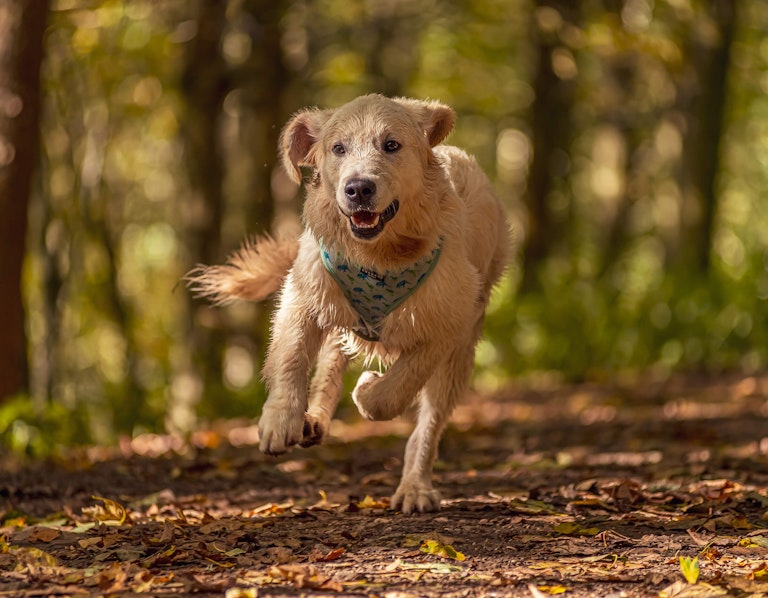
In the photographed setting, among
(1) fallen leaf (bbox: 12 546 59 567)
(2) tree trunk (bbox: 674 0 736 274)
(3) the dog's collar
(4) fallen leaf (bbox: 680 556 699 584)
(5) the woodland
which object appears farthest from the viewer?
(2) tree trunk (bbox: 674 0 736 274)

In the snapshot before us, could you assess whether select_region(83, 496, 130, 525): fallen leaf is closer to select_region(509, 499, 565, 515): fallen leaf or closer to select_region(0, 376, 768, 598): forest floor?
select_region(0, 376, 768, 598): forest floor

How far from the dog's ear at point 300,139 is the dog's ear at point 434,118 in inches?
17.6

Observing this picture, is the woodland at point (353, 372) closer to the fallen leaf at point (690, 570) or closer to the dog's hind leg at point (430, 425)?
the fallen leaf at point (690, 570)

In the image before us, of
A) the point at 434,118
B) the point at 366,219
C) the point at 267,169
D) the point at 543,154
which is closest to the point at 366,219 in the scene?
the point at 366,219

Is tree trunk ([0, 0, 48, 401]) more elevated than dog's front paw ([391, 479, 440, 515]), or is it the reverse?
tree trunk ([0, 0, 48, 401])

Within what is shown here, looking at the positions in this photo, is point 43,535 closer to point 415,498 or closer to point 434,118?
point 415,498

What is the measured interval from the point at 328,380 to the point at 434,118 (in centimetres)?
162

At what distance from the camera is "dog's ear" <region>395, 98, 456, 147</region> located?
18.8 feet

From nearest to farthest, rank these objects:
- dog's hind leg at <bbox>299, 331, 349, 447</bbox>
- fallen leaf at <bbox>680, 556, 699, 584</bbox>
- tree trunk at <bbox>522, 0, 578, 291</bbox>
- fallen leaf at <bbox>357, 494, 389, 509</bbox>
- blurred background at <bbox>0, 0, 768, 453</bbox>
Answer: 1. fallen leaf at <bbox>680, 556, 699, 584</bbox>
2. fallen leaf at <bbox>357, 494, 389, 509</bbox>
3. dog's hind leg at <bbox>299, 331, 349, 447</bbox>
4. blurred background at <bbox>0, 0, 768, 453</bbox>
5. tree trunk at <bbox>522, 0, 578, 291</bbox>

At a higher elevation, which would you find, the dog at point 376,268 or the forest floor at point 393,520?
the dog at point 376,268

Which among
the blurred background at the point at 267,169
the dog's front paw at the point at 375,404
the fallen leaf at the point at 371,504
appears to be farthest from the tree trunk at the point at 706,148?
the dog's front paw at the point at 375,404

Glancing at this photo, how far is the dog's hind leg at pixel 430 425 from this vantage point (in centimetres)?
601

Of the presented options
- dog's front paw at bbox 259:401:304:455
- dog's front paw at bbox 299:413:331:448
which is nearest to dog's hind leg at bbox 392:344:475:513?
dog's front paw at bbox 299:413:331:448

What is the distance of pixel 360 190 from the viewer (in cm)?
511
